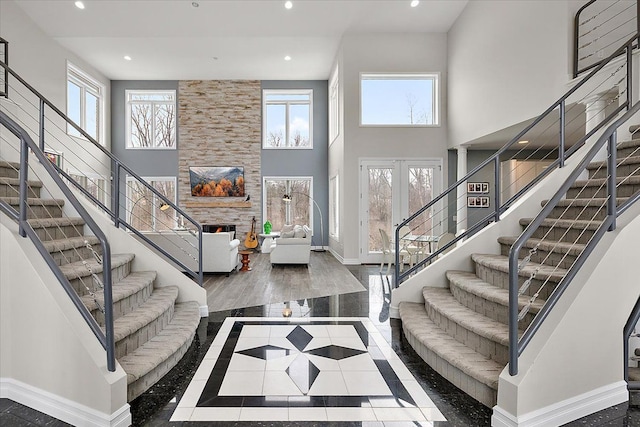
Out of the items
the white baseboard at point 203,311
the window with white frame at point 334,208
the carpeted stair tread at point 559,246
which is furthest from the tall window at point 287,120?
the carpeted stair tread at point 559,246

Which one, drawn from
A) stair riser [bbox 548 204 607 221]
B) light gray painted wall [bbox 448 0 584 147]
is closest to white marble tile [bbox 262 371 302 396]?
stair riser [bbox 548 204 607 221]

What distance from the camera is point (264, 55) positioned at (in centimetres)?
943

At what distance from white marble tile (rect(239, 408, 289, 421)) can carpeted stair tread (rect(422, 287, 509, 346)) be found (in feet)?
4.63

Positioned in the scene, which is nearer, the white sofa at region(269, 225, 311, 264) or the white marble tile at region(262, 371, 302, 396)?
the white marble tile at region(262, 371, 302, 396)

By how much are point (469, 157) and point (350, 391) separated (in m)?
7.27

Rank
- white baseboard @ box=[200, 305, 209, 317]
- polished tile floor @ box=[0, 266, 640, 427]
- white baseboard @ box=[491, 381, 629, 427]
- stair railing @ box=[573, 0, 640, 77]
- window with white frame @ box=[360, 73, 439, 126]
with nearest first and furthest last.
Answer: white baseboard @ box=[491, 381, 629, 427]
polished tile floor @ box=[0, 266, 640, 427]
white baseboard @ box=[200, 305, 209, 317]
stair railing @ box=[573, 0, 640, 77]
window with white frame @ box=[360, 73, 439, 126]

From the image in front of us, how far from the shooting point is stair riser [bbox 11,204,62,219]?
337 cm

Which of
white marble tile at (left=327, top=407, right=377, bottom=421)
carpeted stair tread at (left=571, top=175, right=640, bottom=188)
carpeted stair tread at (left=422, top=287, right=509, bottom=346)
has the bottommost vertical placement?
white marble tile at (left=327, top=407, right=377, bottom=421)

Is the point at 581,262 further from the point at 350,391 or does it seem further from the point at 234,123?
the point at 234,123

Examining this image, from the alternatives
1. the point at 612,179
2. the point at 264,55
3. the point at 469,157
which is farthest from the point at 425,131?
the point at 612,179

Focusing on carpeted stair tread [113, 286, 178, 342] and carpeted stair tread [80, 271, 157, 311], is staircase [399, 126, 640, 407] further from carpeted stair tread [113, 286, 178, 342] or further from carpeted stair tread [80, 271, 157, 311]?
carpeted stair tread [80, 271, 157, 311]

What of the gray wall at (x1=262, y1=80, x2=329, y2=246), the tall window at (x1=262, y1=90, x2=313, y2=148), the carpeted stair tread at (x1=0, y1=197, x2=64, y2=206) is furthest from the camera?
the tall window at (x1=262, y1=90, x2=313, y2=148)

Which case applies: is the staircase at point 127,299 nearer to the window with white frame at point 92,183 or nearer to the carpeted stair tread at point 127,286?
the carpeted stair tread at point 127,286

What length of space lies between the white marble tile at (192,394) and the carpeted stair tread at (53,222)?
1763mm
